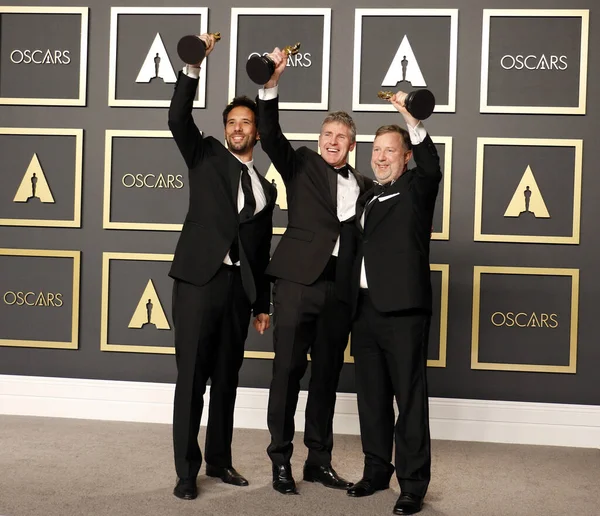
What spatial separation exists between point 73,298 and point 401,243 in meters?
2.29

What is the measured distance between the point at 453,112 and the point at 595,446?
1993 millimetres

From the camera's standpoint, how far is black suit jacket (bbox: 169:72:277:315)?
10.4 feet

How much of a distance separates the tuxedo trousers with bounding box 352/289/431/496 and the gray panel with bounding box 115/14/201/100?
79.9 inches

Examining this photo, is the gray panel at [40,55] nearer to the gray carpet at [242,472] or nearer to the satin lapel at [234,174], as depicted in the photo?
the satin lapel at [234,174]

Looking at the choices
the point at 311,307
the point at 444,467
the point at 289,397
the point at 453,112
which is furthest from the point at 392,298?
the point at 453,112

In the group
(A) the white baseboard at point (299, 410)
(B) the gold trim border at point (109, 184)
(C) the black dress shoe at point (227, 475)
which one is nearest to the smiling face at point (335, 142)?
(C) the black dress shoe at point (227, 475)

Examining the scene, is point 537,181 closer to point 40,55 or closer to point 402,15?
point 402,15

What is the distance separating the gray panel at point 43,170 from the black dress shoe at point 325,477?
85.7 inches

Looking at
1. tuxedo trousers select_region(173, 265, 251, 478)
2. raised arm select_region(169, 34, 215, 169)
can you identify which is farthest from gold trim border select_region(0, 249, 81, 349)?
raised arm select_region(169, 34, 215, 169)

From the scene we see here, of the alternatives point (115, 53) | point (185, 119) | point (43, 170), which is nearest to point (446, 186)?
point (185, 119)

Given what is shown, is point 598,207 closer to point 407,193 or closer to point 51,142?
point 407,193

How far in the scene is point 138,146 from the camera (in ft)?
15.0

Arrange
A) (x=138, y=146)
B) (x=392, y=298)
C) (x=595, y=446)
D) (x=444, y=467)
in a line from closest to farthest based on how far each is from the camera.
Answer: (x=392, y=298) → (x=444, y=467) → (x=595, y=446) → (x=138, y=146)

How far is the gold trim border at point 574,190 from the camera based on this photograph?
4309 millimetres
